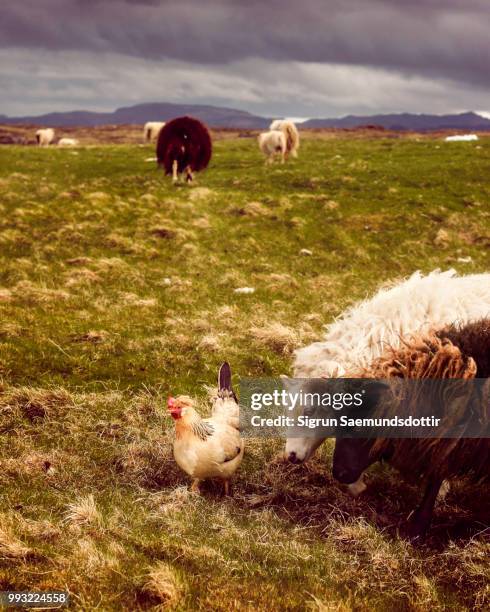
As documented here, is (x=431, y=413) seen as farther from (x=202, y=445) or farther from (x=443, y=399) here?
(x=202, y=445)

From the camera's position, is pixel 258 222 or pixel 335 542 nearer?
pixel 335 542

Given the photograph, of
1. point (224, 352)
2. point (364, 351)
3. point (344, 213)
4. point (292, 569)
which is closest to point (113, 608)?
point (292, 569)

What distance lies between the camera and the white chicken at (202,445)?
563 centimetres

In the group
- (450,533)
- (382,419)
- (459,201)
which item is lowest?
(450,533)

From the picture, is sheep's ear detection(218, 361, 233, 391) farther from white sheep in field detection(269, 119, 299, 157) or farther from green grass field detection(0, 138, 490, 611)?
white sheep in field detection(269, 119, 299, 157)

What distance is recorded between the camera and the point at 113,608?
12.8ft

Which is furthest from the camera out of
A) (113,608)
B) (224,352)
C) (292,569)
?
(224,352)

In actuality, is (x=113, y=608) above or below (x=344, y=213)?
below

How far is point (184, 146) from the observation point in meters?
21.6

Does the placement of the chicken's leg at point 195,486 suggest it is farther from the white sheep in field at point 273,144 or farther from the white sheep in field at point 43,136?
the white sheep in field at point 43,136

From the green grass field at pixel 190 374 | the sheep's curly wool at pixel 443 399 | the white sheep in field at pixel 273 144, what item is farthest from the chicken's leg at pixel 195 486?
the white sheep in field at pixel 273 144

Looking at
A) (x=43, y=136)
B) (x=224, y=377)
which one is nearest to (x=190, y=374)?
(x=224, y=377)

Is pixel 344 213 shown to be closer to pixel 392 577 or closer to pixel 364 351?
pixel 364 351

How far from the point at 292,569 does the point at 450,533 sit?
1.78m
